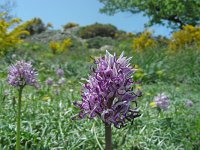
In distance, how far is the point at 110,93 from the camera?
1172 mm

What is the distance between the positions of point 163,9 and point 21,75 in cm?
2334

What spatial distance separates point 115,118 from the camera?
1.17m

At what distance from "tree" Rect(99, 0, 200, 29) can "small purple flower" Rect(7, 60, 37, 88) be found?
2196cm

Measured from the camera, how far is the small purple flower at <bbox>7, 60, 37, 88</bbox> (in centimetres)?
204

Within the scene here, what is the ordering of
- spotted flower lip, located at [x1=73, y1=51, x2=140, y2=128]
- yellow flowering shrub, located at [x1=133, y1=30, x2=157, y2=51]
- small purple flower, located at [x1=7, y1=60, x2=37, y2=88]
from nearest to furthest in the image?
spotted flower lip, located at [x1=73, y1=51, x2=140, y2=128], small purple flower, located at [x1=7, y1=60, x2=37, y2=88], yellow flowering shrub, located at [x1=133, y1=30, x2=157, y2=51]

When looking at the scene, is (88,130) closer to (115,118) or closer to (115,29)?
(115,118)

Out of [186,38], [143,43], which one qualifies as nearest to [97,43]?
[143,43]

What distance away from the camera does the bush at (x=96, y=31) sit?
30391mm

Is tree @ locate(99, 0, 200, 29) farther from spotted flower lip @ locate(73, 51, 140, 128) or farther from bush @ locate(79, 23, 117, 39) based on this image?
spotted flower lip @ locate(73, 51, 140, 128)

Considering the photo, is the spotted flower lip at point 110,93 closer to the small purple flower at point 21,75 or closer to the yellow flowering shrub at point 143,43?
the small purple flower at point 21,75

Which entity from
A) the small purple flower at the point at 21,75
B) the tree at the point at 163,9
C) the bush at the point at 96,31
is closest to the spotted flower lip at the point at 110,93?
the small purple flower at the point at 21,75

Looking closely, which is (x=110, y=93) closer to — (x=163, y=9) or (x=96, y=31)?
(x=163, y=9)

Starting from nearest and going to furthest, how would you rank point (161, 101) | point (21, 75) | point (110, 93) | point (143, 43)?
point (110, 93) → point (21, 75) → point (161, 101) → point (143, 43)

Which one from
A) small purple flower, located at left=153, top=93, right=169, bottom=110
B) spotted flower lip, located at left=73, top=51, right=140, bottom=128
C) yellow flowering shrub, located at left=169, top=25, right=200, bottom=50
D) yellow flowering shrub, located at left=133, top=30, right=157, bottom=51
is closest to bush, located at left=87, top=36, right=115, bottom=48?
yellow flowering shrub, located at left=133, top=30, right=157, bottom=51
